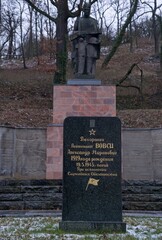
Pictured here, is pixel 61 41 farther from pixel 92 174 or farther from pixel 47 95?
pixel 92 174

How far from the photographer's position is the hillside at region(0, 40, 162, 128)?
737 inches

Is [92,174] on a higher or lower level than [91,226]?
higher

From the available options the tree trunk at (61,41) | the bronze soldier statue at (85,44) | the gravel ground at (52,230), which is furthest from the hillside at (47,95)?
the gravel ground at (52,230)

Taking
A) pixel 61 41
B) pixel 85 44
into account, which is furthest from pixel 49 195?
pixel 61 41

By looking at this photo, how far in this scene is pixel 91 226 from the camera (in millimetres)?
7301

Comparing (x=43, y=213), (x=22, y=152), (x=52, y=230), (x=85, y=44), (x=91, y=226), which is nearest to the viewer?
(x=52, y=230)

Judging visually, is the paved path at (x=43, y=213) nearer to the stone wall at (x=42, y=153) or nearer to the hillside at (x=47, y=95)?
the stone wall at (x=42, y=153)

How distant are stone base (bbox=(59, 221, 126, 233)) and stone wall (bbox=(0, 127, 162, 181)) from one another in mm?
7143

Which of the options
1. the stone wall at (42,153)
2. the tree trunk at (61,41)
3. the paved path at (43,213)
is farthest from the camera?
the tree trunk at (61,41)

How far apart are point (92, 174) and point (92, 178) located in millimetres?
64

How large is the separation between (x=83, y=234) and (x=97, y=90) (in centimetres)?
680

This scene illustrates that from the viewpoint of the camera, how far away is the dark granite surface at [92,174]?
737 cm

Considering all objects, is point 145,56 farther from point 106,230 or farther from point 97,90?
point 106,230

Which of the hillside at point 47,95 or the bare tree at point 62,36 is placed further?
the bare tree at point 62,36
